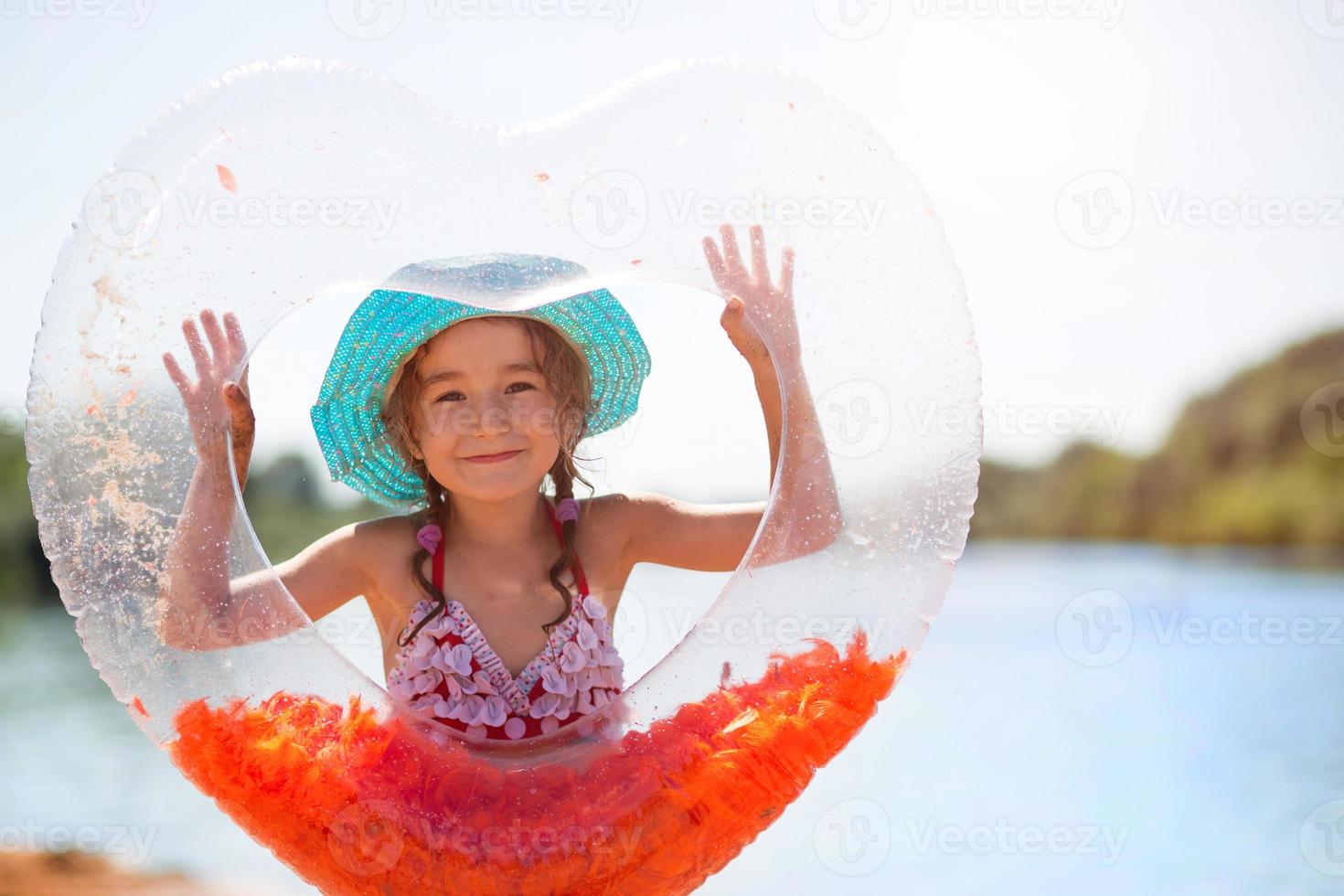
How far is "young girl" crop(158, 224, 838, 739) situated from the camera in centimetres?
204

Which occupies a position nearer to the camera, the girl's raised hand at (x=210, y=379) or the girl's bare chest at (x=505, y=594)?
the girl's raised hand at (x=210, y=379)

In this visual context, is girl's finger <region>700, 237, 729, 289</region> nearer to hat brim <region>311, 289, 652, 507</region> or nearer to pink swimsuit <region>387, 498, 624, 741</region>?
hat brim <region>311, 289, 652, 507</region>

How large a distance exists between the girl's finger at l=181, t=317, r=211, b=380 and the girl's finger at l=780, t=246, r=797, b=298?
3.28ft

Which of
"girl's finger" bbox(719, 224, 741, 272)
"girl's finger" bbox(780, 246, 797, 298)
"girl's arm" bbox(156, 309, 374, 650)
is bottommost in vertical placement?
"girl's arm" bbox(156, 309, 374, 650)

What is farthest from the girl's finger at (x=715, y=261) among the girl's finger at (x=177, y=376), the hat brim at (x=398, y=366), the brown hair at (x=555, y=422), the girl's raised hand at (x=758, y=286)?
the girl's finger at (x=177, y=376)

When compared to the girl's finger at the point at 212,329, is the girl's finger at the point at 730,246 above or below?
above

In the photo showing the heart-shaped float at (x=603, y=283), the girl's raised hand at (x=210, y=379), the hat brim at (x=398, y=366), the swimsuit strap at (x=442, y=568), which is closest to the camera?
the heart-shaped float at (x=603, y=283)

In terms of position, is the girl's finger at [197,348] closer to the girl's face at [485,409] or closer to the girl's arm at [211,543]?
the girl's arm at [211,543]

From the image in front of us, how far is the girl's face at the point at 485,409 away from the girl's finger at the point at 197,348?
0.39 metres

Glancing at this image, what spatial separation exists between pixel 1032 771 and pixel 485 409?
4855 millimetres

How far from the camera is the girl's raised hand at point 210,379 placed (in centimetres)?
203

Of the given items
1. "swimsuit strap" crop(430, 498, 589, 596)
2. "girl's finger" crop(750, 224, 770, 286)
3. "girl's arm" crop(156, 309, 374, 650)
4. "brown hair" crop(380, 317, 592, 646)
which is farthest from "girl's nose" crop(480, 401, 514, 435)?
"girl's finger" crop(750, 224, 770, 286)

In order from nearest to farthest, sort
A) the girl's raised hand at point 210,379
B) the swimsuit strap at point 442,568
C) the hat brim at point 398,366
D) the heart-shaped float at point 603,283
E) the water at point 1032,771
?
the heart-shaped float at point 603,283
the girl's raised hand at point 210,379
the hat brim at point 398,366
the swimsuit strap at point 442,568
the water at point 1032,771

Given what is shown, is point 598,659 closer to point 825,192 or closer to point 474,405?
point 474,405
